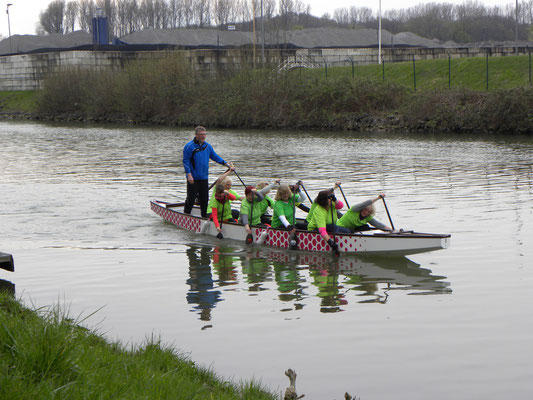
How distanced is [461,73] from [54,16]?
408ft

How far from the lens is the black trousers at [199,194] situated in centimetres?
1577

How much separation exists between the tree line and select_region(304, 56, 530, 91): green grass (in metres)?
62.1

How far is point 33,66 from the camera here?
280 ft

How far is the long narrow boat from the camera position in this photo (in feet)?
37.9

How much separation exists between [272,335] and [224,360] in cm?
96

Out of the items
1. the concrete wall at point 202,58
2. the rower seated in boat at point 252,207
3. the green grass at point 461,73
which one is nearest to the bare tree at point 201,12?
the concrete wall at point 202,58

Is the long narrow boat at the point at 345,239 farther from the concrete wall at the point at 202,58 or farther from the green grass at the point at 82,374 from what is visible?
the concrete wall at the point at 202,58

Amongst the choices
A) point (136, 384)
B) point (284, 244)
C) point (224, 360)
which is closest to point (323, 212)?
point (284, 244)

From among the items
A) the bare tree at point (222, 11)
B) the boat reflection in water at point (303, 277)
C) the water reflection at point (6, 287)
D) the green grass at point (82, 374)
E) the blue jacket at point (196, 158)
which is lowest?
the boat reflection in water at point (303, 277)

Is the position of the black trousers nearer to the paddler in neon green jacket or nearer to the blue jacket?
the blue jacket

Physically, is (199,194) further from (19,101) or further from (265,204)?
(19,101)

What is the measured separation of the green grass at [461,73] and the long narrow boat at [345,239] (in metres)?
33.4

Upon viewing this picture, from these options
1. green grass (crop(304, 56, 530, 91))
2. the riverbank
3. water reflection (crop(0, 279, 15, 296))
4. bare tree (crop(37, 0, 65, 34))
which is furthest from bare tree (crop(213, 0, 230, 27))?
water reflection (crop(0, 279, 15, 296))

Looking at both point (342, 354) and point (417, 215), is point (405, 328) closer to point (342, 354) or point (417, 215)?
point (342, 354)
